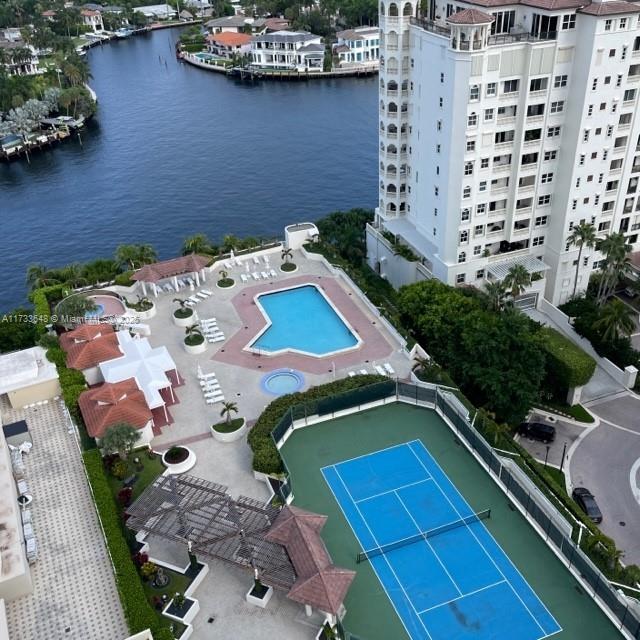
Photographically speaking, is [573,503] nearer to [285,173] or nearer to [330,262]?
[330,262]

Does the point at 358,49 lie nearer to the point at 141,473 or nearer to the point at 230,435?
the point at 230,435

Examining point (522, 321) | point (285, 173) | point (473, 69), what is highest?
point (473, 69)

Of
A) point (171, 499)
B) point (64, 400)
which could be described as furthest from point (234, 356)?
point (171, 499)

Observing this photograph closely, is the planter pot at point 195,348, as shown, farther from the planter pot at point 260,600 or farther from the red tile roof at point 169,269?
the planter pot at point 260,600

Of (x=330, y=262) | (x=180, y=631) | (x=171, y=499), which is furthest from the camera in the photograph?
(x=330, y=262)

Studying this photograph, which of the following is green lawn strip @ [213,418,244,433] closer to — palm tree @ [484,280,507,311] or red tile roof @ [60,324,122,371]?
red tile roof @ [60,324,122,371]

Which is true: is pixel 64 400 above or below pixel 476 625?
above

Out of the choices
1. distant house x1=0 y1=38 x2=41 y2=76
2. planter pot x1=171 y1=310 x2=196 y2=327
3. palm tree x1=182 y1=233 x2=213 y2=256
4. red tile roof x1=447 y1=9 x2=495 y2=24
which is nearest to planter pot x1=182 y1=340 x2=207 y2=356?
planter pot x1=171 y1=310 x2=196 y2=327
